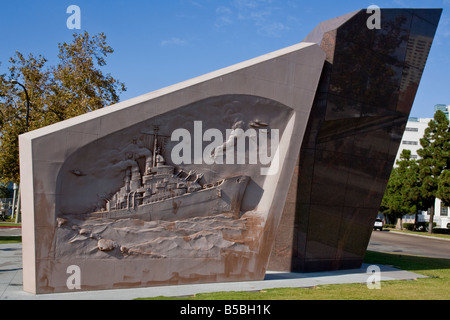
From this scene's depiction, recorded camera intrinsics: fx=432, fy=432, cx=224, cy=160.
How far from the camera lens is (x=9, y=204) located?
74.0 m

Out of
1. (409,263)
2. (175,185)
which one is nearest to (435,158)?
(409,263)

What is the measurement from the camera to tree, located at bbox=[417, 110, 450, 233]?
42.3m

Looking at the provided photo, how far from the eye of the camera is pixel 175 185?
10914 mm

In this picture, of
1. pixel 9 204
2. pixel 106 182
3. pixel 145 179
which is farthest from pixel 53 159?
pixel 9 204

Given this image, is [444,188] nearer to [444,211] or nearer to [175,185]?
[444,211]

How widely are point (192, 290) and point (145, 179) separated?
2.91 metres

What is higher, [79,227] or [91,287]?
[79,227]

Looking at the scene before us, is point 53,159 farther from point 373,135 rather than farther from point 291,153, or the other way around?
point 373,135

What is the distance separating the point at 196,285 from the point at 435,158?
3846cm

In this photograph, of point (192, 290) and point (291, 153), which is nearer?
point (192, 290)

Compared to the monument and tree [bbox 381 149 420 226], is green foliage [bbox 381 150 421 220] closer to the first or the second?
tree [bbox 381 149 420 226]

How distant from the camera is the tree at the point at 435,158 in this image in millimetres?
42344

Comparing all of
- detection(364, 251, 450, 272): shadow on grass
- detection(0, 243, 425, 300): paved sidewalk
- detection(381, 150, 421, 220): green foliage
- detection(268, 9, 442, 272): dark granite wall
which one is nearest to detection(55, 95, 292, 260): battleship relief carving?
detection(0, 243, 425, 300): paved sidewalk

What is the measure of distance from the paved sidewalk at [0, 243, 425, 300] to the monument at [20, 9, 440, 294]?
334mm
